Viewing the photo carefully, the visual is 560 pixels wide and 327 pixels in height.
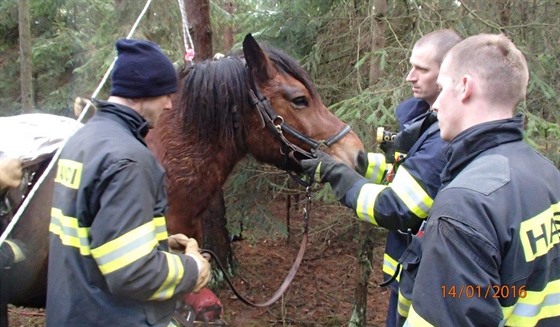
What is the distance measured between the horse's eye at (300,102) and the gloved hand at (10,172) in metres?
1.83

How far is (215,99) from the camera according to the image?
327cm

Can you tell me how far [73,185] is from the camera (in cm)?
200

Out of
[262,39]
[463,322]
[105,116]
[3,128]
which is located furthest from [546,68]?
[3,128]

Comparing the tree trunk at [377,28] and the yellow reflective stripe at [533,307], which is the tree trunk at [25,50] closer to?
the tree trunk at [377,28]

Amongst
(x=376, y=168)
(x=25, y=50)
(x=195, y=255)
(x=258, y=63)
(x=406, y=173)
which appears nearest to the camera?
(x=195, y=255)

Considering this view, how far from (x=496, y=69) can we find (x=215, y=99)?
6.34 feet

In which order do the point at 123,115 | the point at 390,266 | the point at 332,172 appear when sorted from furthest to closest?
1. the point at 390,266
2. the point at 332,172
3. the point at 123,115

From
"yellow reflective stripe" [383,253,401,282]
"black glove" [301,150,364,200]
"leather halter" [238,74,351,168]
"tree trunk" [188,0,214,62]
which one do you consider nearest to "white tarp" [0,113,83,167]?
"leather halter" [238,74,351,168]

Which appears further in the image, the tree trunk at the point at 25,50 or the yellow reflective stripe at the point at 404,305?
the tree trunk at the point at 25,50

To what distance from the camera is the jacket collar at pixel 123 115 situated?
7.01 feet

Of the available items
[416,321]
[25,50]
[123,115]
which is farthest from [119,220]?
[25,50]

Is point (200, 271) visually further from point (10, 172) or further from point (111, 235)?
point (10, 172)

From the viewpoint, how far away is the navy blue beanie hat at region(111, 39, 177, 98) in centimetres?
211
